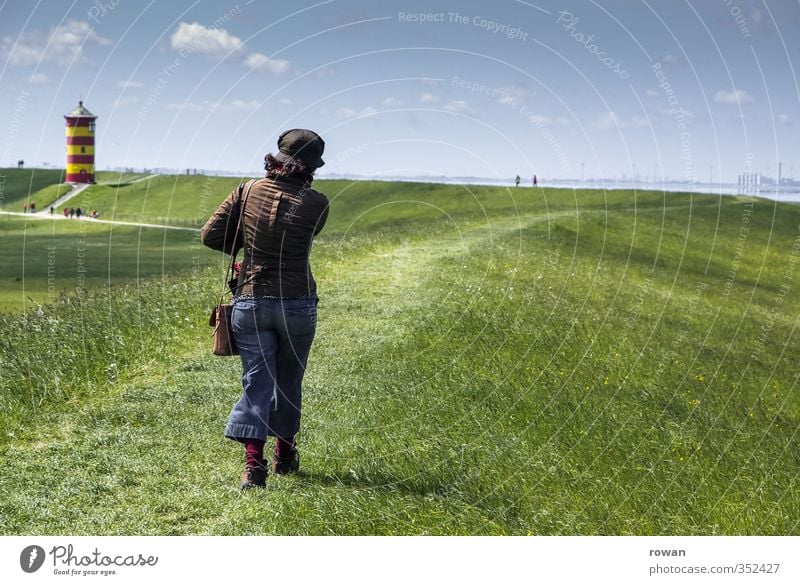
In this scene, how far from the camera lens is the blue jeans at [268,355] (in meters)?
8.27

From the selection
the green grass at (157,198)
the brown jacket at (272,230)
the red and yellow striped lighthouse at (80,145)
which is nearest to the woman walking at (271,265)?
the brown jacket at (272,230)

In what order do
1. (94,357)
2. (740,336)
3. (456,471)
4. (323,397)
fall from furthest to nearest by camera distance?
1. (740,336)
2. (94,357)
3. (323,397)
4. (456,471)

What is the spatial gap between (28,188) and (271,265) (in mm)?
112427

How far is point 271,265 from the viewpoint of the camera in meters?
8.18

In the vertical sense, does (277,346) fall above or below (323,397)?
above

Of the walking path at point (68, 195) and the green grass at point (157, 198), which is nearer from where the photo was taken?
the green grass at point (157, 198)

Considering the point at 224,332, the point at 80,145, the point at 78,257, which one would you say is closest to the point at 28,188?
the point at 80,145

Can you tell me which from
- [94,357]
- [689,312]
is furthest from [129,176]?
[94,357]

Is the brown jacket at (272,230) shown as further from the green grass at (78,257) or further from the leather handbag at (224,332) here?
the green grass at (78,257)
